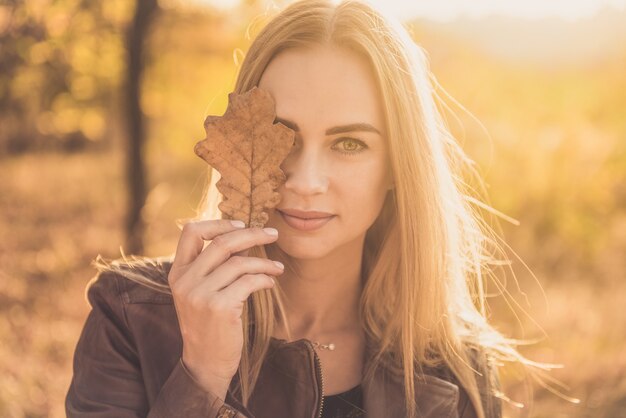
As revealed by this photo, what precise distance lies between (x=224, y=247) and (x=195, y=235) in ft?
0.29

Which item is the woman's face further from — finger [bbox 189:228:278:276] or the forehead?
finger [bbox 189:228:278:276]

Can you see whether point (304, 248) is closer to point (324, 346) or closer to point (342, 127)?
point (342, 127)

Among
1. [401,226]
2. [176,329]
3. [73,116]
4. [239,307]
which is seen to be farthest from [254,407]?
[73,116]

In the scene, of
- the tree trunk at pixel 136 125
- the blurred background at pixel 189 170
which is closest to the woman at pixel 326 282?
the blurred background at pixel 189 170

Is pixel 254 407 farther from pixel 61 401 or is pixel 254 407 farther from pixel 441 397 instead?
pixel 61 401

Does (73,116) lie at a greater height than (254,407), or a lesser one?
greater

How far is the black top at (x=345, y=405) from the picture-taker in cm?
240

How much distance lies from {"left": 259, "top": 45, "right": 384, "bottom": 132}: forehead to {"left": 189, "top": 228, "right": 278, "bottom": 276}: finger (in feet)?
1.20

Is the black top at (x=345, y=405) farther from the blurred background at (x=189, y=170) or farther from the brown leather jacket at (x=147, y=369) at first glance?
the blurred background at (x=189, y=170)

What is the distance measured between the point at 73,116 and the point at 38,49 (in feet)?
3.44

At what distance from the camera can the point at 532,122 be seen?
8398 mm

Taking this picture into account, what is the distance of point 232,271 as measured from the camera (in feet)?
6.02

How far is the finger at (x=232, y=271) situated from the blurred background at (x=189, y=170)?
0.94m

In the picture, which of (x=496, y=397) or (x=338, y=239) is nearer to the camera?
(x=338, y=239)
